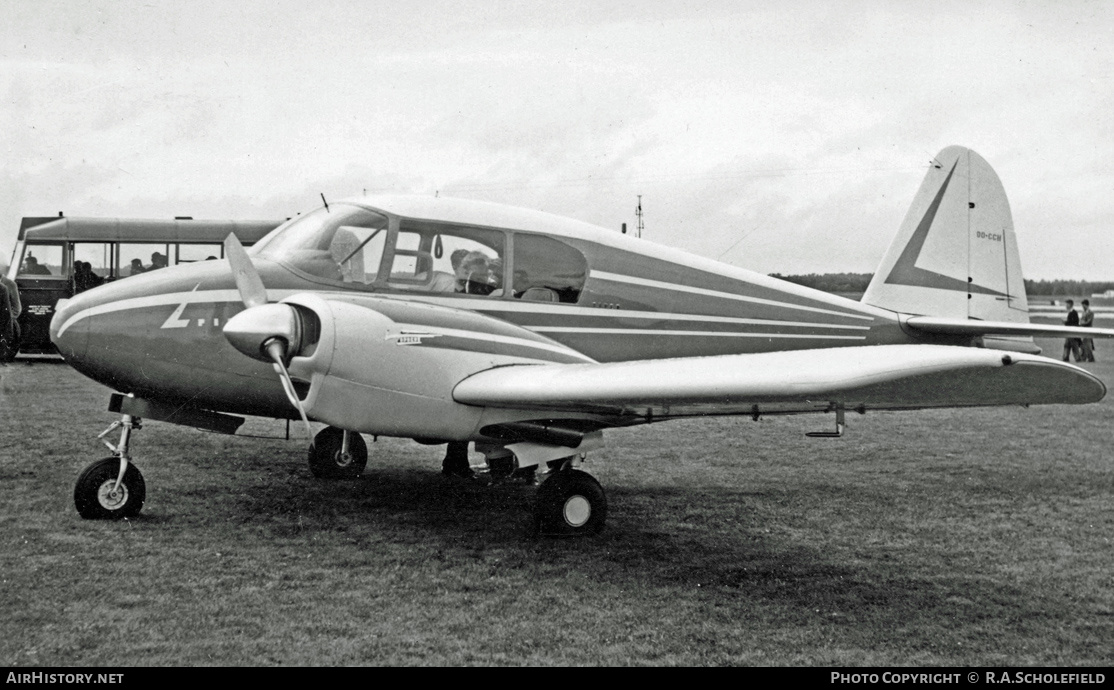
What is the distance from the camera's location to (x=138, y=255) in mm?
22031

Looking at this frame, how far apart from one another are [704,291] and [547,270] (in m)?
1.44

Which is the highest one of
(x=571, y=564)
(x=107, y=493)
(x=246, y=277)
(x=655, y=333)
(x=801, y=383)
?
(x=246, y=277)

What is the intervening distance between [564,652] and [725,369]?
2.05 m

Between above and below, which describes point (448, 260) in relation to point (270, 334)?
above

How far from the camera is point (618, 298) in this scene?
7.65 m

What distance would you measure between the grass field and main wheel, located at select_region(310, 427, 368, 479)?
0.57 ft

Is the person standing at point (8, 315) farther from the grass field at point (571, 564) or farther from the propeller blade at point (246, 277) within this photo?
the propeller blade at point (246, 277)

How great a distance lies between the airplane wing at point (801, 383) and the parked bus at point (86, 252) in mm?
17600

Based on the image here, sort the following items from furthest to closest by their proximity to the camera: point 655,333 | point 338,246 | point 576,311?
point 655,333 < point 576,311 < point 338,246

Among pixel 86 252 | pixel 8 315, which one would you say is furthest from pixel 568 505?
pixel 86 252

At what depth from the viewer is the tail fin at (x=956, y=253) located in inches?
368

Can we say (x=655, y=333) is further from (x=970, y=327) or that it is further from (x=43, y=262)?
(x=43, y=262)

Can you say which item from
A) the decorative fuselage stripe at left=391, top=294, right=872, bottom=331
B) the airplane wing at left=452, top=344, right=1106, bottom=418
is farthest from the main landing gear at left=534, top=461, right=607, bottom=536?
the decorative fuselage stripe at left=391, top=294, right=872, bottom=331

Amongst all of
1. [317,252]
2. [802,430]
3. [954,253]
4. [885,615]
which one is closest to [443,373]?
[317,252]
